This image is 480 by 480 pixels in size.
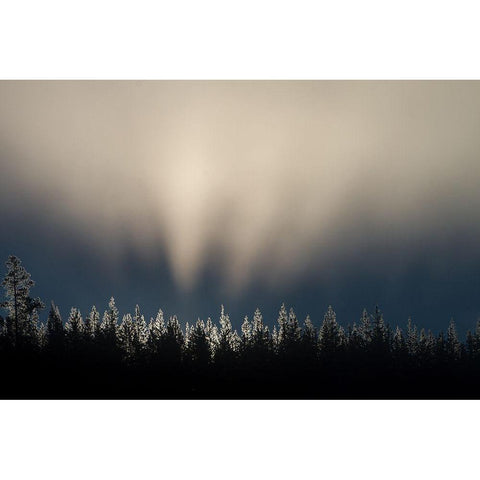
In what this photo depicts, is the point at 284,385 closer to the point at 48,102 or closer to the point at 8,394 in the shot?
the point at 8,394

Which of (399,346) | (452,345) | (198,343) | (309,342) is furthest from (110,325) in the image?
(452,345)

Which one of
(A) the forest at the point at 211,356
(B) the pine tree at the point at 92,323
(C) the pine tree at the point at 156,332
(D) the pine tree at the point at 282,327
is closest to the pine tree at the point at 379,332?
(A) the forest at the point at 211,356

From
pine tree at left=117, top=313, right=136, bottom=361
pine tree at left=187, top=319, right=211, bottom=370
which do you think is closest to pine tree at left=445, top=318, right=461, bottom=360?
pine tree at left=187, top=319, right=211, bottom=370

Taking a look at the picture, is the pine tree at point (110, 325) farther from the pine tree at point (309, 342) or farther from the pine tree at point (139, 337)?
the pine tree at point (309, 342)

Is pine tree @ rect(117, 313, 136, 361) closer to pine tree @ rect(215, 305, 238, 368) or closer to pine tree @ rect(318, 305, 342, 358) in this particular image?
pine tree @ rect(215, 305, 238, 368)

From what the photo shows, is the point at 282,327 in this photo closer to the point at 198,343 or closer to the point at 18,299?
the point at 198,343

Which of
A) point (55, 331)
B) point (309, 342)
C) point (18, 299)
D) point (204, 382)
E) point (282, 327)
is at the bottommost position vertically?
point (204, 382)

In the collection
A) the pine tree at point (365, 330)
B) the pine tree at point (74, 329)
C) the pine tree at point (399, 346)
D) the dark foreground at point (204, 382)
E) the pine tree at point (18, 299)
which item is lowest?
the dark foreground at point (204, 382)

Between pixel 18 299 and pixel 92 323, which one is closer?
pixel 18 299

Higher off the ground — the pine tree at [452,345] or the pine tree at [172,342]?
the pine tree at [172,342]
